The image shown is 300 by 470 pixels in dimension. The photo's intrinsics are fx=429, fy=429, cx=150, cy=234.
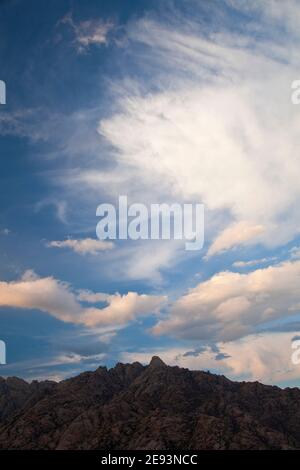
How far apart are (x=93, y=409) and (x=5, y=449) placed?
38.3 metres

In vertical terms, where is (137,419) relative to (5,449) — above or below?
above

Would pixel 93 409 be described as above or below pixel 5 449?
above

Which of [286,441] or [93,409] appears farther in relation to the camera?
[93,409]

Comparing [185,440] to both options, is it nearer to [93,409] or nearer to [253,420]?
[253,420]
